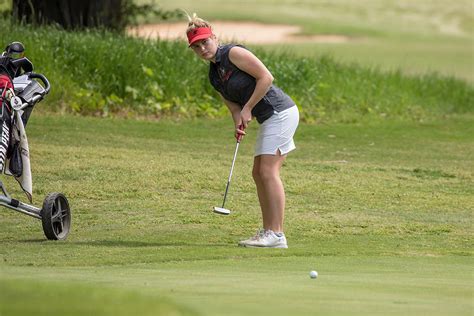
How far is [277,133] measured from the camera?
9.56 metres

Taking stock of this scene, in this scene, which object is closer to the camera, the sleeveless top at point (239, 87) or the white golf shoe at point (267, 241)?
the sleeveless top at point (239, 87)

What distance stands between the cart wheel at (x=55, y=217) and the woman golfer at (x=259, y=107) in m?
1.49

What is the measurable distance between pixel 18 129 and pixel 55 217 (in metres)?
0.77

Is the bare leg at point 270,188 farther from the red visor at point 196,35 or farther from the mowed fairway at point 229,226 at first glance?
the red visor at point 196,35

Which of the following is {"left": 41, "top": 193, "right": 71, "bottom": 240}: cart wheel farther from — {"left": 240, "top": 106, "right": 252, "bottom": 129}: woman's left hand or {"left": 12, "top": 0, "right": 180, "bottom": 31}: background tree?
{"left": 12, "top": 0, "right": 180, "bottom": 31}: background tree

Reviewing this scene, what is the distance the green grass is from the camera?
1438 inches

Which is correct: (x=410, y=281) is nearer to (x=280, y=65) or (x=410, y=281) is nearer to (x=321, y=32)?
(x=280, y=65)

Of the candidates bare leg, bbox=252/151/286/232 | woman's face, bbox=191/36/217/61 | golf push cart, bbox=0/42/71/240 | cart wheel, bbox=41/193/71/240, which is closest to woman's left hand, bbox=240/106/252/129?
bare leg, bbox=252/151/286/232

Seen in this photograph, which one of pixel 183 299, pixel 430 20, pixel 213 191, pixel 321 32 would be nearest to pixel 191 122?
pixel 213 191

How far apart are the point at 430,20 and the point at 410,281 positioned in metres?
50.4

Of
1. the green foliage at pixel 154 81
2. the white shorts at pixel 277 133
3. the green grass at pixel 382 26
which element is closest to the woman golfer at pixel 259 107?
the white shorts at pixel 277 133

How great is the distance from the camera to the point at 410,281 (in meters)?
7.43

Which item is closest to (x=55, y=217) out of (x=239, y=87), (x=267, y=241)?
(x=267, y=241)

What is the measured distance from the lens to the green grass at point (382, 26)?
120 ft
